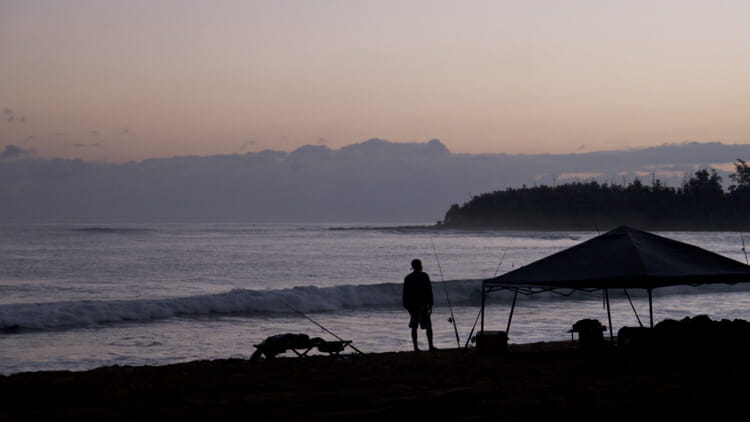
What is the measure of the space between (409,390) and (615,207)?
149082 millimetres

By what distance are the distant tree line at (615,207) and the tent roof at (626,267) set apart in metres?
114

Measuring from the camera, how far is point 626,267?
10.4 m

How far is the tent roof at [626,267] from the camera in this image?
1033cm

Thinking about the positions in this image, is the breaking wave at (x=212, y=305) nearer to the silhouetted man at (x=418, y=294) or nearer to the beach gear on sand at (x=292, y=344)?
the silhouetted man at (x=418, y=294)

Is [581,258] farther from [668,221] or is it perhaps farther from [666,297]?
[668,221]

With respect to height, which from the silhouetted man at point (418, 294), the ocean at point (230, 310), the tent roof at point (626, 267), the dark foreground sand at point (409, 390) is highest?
the tent roof at point (626, 267)

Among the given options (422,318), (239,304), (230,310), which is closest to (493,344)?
(422,318)

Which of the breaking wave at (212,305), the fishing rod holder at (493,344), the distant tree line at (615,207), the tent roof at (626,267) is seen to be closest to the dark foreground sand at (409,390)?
the fishing rod holder at (493,344)

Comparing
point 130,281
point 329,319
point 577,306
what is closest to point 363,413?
point 329,319

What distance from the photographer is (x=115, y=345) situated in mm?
15023

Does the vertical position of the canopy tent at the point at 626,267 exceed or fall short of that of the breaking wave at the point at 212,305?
it exceeds it

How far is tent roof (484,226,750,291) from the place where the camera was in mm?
10328

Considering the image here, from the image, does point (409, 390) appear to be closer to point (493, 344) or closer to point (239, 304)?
point (493, 344)

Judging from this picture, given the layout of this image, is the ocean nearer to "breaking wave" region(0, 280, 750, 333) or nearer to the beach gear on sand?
"breaking wave" region(0, 280, 750, 333)
